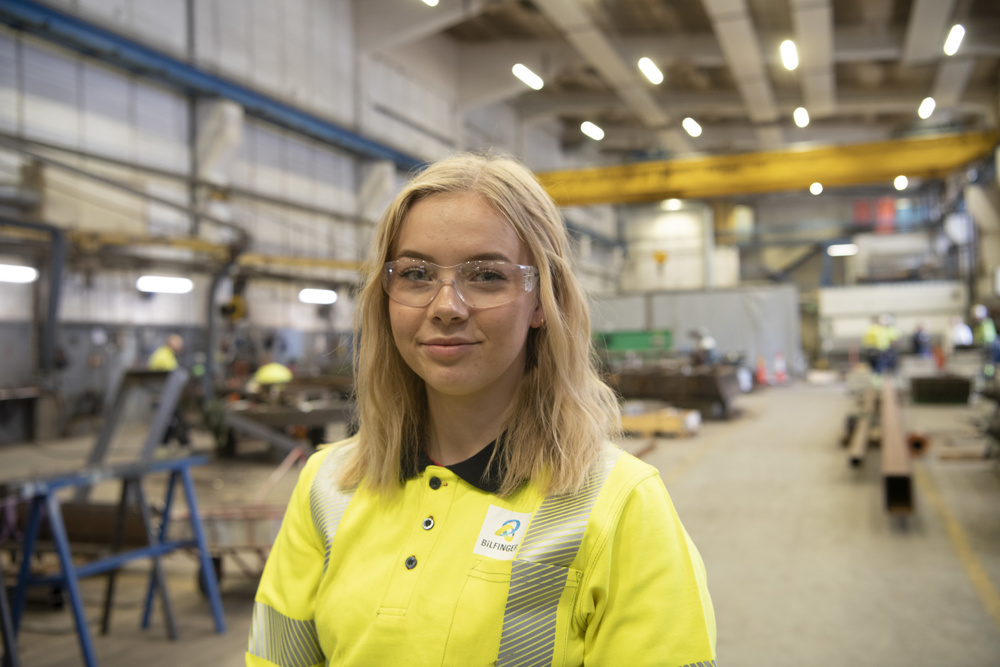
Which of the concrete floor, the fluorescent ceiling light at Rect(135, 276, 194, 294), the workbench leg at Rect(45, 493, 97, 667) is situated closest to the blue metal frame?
the workbench leg at Rect(45, 493, 97, 667)

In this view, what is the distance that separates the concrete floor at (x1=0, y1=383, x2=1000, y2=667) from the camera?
12.0 ft

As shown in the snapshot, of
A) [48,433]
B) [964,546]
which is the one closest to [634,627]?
[964,546]

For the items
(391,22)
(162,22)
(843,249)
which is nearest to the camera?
(162,22)

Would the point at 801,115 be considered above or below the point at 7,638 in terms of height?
above

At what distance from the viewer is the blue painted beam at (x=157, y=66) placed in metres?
10.2

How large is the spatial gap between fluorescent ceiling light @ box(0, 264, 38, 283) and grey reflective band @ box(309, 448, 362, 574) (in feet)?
39.4

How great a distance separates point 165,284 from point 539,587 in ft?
45.3

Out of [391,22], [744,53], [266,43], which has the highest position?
[391,22]

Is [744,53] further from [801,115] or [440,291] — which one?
[440,291]

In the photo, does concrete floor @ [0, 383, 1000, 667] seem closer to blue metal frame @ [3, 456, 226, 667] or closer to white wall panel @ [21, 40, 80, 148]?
blue metal frame @ [3, 456, 226, 667]

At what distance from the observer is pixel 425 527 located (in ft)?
3.95

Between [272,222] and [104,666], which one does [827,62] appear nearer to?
[272,222]

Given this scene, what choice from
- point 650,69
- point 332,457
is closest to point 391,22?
point 650,69

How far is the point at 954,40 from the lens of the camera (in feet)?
44.9
